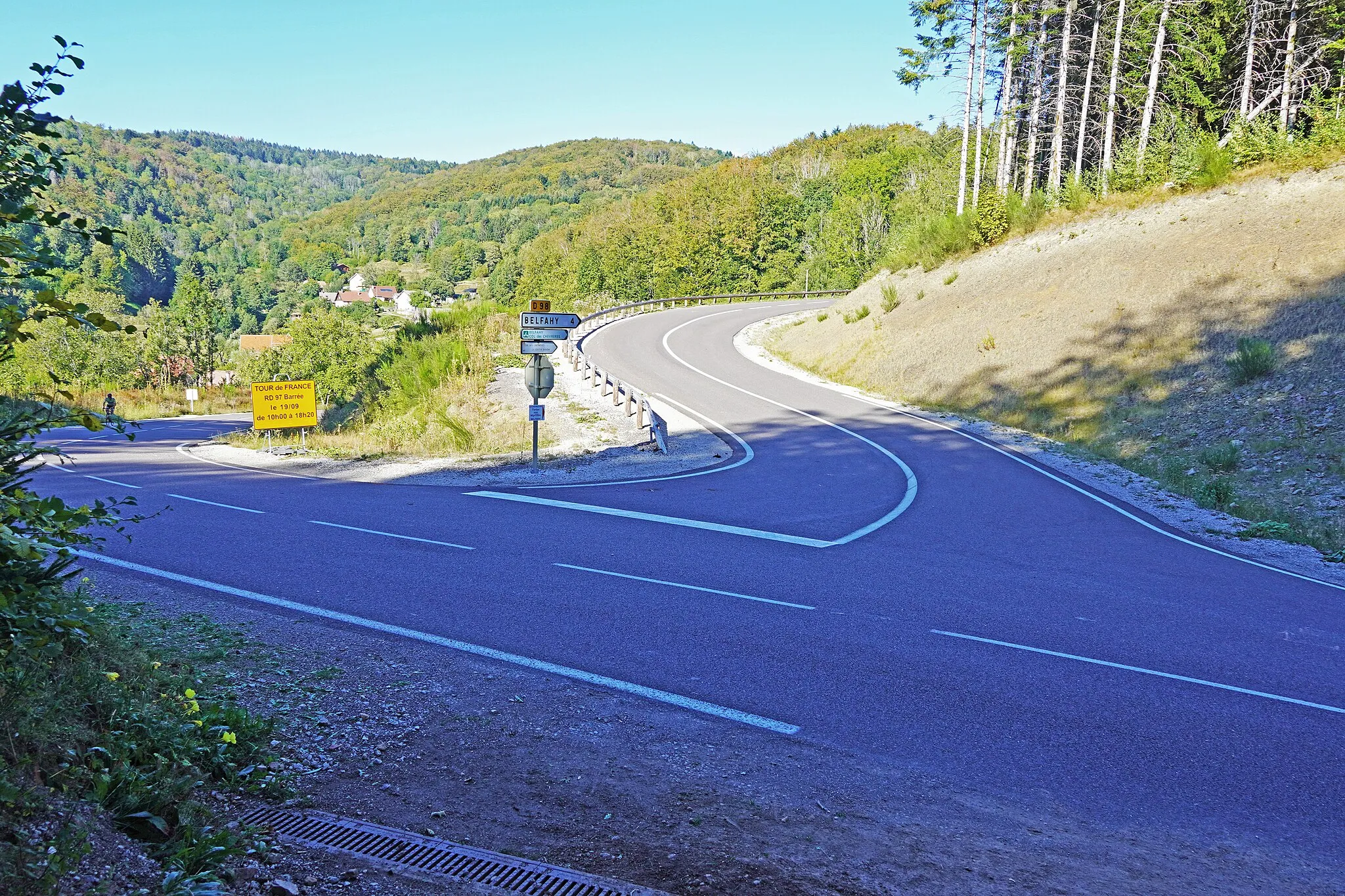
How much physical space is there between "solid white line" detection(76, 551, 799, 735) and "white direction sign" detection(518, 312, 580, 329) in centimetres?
884

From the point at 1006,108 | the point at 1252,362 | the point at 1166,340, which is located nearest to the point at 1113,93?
the point at 1006,108

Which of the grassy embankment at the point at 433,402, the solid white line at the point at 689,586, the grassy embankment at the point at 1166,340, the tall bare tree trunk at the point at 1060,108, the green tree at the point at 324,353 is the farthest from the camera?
the green tree at the point at 324,353

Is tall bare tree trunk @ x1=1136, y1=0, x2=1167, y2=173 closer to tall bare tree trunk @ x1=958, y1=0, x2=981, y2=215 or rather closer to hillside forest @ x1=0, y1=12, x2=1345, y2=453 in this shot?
hillside forest @ x1=0, y1=12, x2=1345, y2=453

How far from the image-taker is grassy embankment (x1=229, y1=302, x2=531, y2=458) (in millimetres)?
21938

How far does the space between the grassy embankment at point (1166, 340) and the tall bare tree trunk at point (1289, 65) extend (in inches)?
242

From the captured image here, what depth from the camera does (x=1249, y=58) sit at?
33.1 m

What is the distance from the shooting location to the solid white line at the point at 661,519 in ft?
37.1

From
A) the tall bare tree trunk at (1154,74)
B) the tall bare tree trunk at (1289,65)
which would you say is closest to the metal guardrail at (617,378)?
the tall bare tree trunk at (1154,74)

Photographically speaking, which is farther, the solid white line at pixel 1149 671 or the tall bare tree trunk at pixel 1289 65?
the tall bare tree trunk at pixel 1289 65

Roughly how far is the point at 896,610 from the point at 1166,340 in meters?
18.7

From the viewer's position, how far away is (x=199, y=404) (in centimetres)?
6062

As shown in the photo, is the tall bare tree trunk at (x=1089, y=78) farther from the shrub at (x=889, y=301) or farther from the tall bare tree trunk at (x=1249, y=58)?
the shrub at (x=889, y=301)

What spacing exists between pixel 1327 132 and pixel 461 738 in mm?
34773

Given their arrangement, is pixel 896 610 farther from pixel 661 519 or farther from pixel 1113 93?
pixel 1113 93
